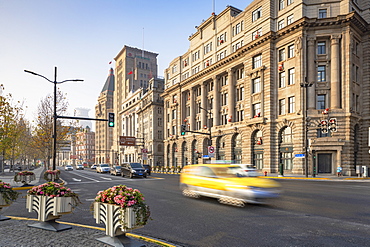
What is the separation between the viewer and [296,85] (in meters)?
41.0

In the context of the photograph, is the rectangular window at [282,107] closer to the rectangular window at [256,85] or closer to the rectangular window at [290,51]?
the rectangular window at [256,85]

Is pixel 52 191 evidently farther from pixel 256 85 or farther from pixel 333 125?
pixel 256 85

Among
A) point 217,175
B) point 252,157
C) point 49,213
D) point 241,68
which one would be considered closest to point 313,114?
point 252,157

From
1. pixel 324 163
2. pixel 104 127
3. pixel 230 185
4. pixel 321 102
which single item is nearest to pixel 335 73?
pixel 321 102

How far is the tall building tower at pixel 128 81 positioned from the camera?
119 meters

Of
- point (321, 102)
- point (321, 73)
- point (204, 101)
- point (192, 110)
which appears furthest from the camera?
point (192, 110)

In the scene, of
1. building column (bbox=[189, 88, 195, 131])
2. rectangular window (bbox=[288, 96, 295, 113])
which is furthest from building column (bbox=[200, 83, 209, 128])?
rectangular window (bbox=[288, 96, 295, 113])

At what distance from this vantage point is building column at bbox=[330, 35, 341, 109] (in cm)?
3884

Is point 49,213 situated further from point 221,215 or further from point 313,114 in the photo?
point 313,114

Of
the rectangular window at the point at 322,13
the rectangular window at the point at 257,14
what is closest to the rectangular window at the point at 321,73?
the rectangular window at the point at 322,13

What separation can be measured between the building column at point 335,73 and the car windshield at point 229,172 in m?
31.4

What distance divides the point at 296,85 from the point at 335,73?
5190 millimetres

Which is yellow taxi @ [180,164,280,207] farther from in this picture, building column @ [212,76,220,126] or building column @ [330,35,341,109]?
building column @ [212,76,220,126]

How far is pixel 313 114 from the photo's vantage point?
130 feet
